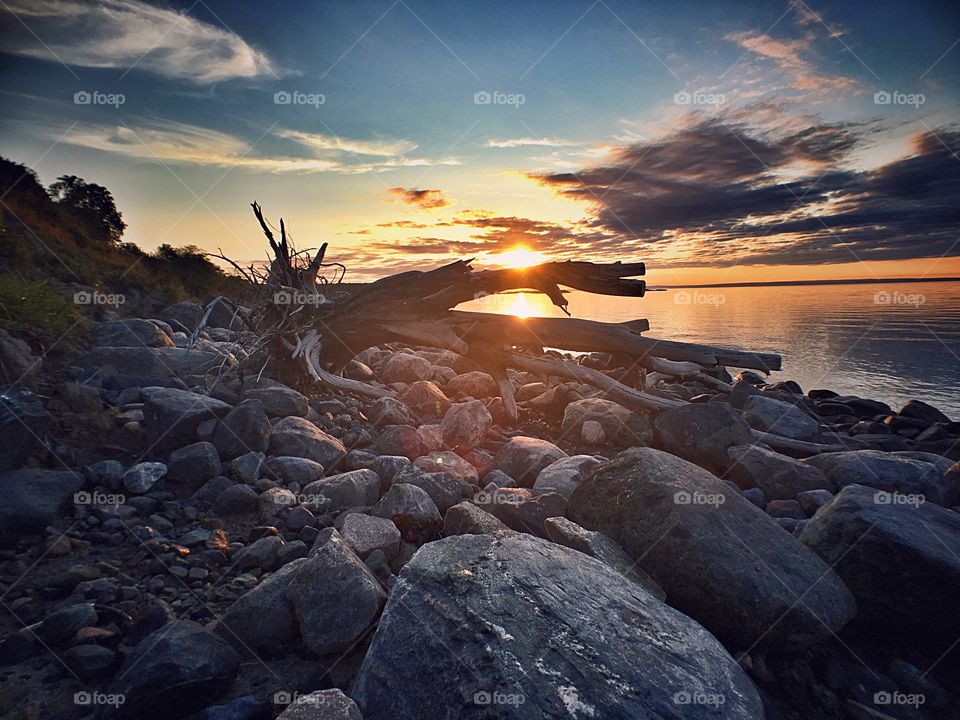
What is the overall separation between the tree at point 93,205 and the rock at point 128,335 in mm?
19190

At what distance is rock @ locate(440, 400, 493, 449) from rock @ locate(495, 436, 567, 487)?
30.2 inches

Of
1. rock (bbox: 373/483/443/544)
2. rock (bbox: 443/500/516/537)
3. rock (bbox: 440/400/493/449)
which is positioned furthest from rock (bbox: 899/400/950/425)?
rock (bbox: 373/483/443/544)

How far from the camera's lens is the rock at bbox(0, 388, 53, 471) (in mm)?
4121

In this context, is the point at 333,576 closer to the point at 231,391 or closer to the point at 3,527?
the point at 3,527

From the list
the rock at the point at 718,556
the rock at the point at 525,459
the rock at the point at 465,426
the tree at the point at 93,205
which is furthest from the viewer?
the tree at the point at 93,205

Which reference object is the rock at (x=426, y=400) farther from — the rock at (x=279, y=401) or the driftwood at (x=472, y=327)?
the rock at (x=279, y=401)

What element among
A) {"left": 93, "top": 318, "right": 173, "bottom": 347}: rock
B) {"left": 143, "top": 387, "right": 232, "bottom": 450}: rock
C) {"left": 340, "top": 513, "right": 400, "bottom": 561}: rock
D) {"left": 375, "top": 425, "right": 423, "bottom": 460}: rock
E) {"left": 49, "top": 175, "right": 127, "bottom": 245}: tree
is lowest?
{"left": 340, "top": 513, "right": 400, "bottom": 561}: rock

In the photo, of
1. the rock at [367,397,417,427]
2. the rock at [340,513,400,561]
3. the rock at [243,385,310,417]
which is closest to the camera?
the rock at [340,513,400,561]

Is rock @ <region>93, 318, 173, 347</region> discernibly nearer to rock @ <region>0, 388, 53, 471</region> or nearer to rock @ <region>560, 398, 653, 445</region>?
rock @ <region>0, 388, 53, 471</region>

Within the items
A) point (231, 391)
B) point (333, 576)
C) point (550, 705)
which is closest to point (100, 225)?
point (231, 391)

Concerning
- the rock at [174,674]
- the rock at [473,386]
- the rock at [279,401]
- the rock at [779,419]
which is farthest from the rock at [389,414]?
the rock at [779,419]

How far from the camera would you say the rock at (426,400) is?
772 centimetres

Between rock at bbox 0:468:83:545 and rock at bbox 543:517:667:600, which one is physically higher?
rock at bbox 0:468:83:545

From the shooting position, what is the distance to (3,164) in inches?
811
